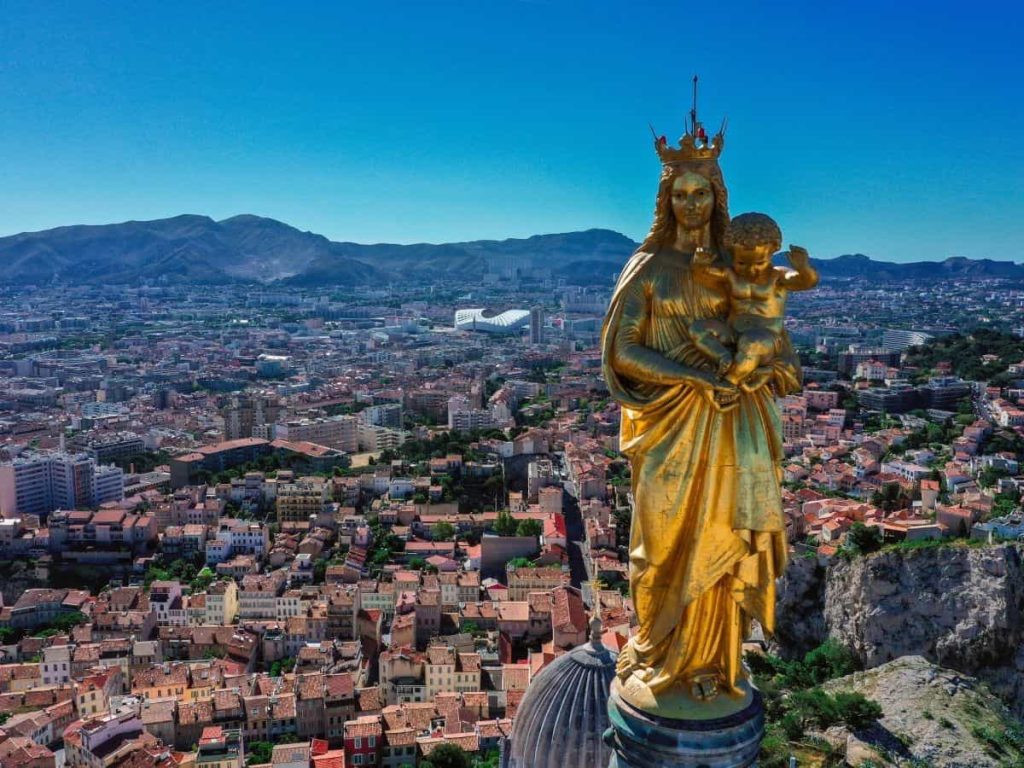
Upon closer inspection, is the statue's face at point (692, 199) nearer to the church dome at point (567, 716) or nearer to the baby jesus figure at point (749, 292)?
the baby jesus figure at point (749, 292)

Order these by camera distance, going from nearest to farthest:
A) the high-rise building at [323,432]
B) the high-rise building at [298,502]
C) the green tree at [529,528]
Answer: the green tree at [529,528], the high-rise building at [298,502], the high-rise building at [323,432]

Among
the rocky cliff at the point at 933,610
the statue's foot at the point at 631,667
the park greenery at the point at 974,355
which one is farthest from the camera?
the park greenery at the point at 974,355

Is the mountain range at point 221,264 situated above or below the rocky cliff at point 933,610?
above

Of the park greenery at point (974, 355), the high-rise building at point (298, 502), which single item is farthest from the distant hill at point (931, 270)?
the high-rise building at point (298, 502)

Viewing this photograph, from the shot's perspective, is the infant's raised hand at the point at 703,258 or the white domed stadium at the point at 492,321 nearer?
the infant's raised hand at the point at 703,258

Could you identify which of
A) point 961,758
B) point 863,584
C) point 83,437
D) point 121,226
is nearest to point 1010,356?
point 863,584

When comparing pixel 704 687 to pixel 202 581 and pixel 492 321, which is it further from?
pixel 492 321

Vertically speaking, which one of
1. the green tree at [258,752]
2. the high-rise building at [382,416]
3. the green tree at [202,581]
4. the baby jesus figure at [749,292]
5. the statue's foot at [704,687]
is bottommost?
the green tree at [258,752]

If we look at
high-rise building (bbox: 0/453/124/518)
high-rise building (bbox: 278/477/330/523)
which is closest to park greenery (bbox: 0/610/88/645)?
high-rise building (bbox: 278/477/330/523)
